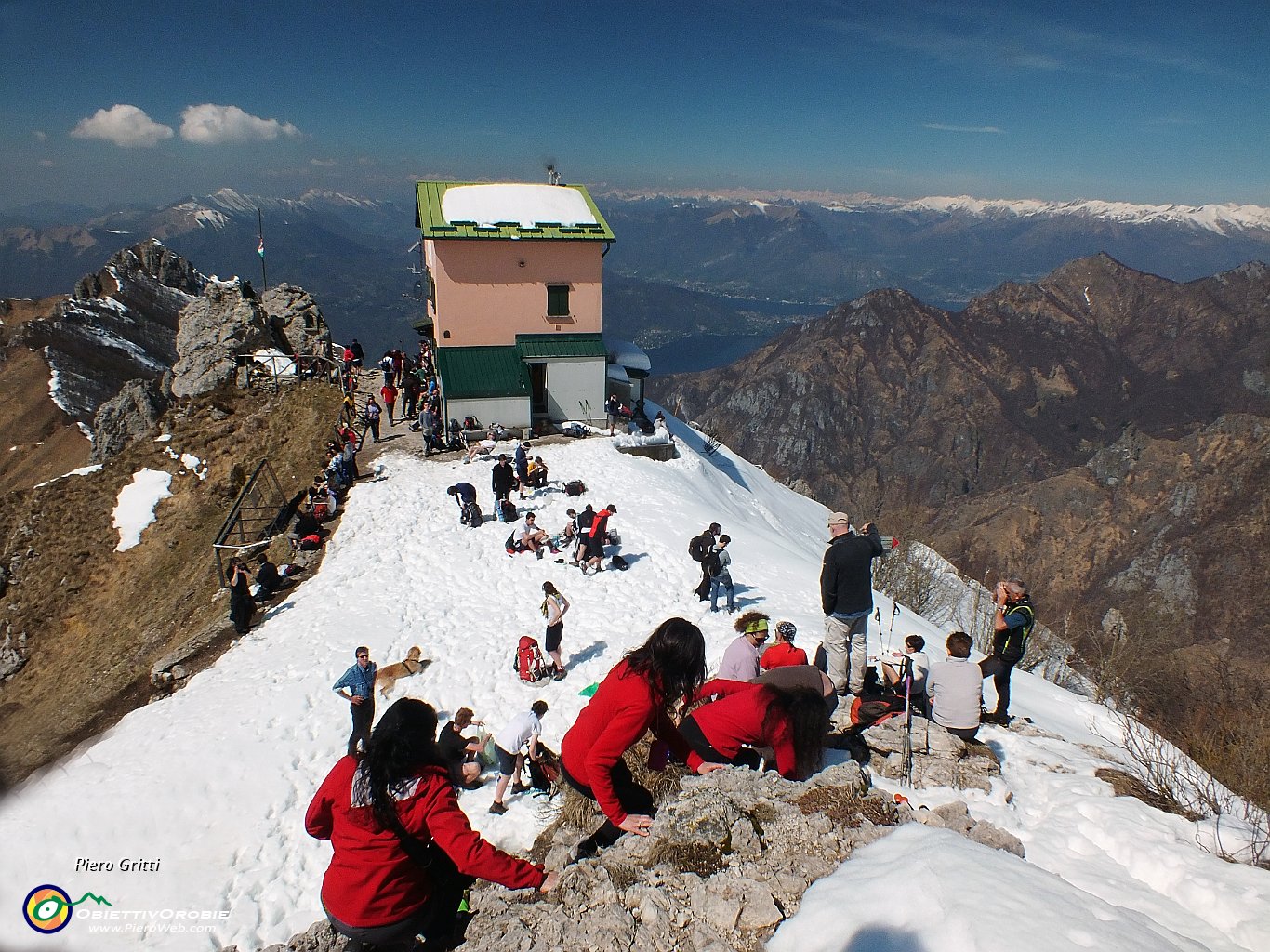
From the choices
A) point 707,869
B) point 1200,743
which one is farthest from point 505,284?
point 707,869

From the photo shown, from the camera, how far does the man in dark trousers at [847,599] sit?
9.53 m

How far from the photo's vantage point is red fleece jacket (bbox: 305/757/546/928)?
4203 millimetres

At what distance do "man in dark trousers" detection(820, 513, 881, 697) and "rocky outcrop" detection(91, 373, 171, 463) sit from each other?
46.6 metres

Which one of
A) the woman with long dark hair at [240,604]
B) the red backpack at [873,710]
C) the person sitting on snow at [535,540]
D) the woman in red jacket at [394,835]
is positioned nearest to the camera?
the woman in red jacket at [394,835]

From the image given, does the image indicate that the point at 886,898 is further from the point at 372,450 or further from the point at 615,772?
the point at 372,450

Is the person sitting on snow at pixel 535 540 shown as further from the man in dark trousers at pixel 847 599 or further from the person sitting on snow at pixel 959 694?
the person sitting on snow at pixel 959 694

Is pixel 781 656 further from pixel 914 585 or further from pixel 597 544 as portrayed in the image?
pixel 914 585

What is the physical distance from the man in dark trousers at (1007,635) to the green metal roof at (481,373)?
67.7 ft

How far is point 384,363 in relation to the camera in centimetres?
3114

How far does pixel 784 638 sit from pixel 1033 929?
21.5ft

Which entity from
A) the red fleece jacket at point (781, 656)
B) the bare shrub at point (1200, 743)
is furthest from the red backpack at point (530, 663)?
the bare shrub at point (1200, 743)

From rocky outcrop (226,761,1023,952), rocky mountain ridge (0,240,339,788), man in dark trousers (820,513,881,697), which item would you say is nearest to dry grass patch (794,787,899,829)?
rocky outcrop (226,761,1023,952)

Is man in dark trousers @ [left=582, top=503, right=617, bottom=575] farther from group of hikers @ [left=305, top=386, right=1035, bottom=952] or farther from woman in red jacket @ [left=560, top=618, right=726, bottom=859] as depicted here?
woman in red jacket @ [left=560, top=618, right=726, bottom=859]

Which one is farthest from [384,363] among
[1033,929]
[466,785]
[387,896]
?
[1033,929]
